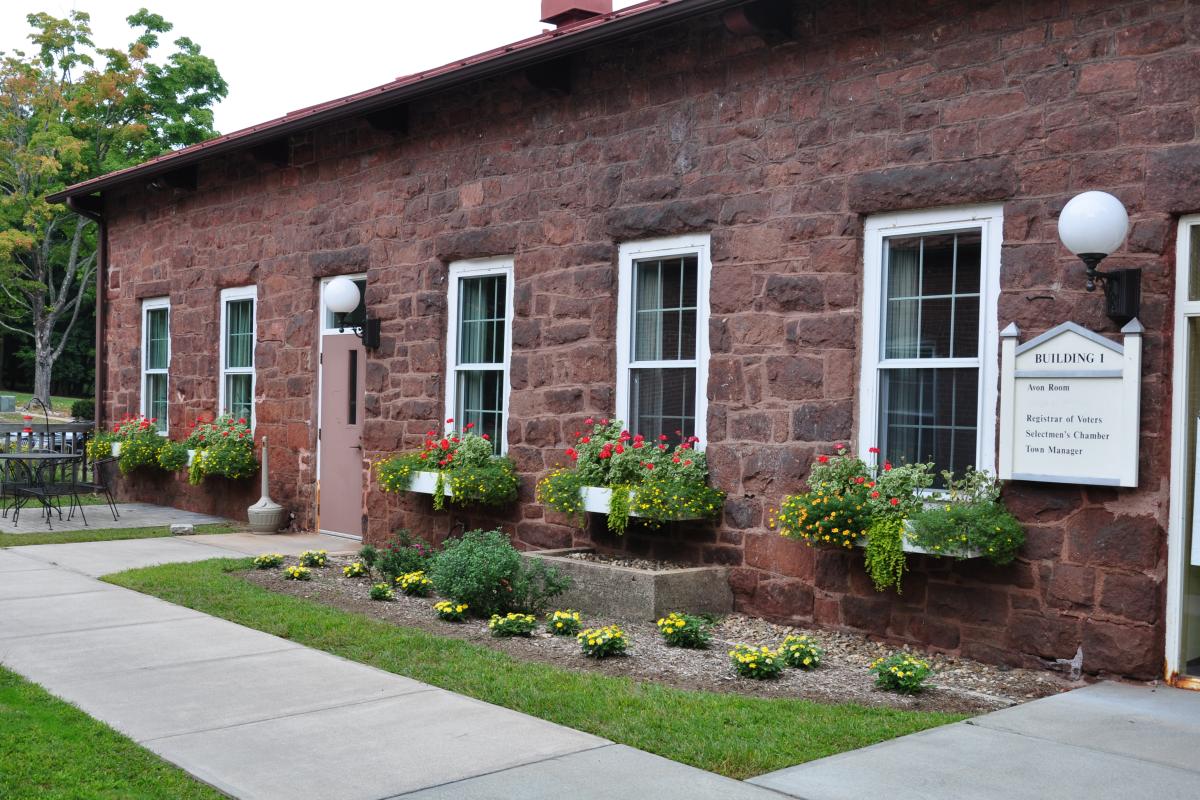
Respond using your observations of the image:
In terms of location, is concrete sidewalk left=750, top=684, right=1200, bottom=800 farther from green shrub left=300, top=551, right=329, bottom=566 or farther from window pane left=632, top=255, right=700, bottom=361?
green shrub left=300, top=551, right=329, bottom=566

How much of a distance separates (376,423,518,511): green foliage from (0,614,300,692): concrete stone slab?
2.49 meters

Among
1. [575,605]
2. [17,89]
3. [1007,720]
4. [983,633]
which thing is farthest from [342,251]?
[17,89]

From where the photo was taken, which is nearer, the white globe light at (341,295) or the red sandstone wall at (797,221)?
the red sandstone wall at (797,221)

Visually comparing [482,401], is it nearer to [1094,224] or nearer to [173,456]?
[173,456]

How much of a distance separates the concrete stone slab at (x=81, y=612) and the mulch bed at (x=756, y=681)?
114 centimetres

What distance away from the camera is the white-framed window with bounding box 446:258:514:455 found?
991 centimetres

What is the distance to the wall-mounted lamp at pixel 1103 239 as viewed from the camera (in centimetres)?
580

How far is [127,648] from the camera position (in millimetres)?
6586

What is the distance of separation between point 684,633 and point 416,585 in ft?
7.84

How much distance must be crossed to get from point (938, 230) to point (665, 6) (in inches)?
91.2

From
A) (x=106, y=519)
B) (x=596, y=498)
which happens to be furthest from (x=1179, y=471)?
(x=106, y=519)

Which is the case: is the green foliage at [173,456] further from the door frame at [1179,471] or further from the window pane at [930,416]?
the door frame at [1179,471]

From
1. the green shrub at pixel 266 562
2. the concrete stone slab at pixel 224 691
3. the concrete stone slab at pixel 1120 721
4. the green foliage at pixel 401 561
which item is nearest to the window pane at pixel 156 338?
the green shrub at pixel 266 562

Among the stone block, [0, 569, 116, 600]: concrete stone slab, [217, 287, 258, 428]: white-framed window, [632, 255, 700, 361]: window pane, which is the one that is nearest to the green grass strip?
[217, 287, 258, 428]: white-framed window
